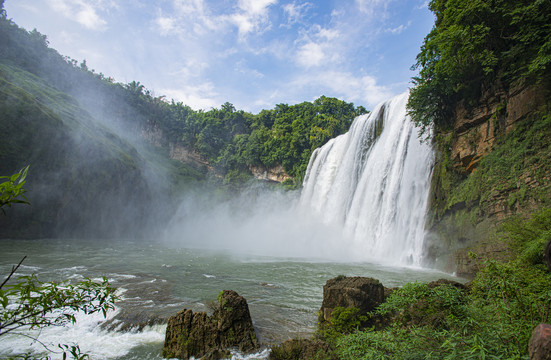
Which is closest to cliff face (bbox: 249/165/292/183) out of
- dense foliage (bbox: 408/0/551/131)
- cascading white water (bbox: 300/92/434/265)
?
cascading white water (bbox: 300/92/434/265)

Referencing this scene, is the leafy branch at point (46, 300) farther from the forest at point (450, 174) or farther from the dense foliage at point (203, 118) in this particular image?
the dense foliage at point (203, 118)

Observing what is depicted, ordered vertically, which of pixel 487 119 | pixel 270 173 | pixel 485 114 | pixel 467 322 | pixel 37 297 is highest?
pixel 270 173

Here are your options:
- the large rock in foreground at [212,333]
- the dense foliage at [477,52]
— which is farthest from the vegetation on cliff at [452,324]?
the dense foliage at [477,52]

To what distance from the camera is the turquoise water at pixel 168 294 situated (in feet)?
17.0

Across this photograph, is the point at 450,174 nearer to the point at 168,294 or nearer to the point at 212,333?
the point at 168,294

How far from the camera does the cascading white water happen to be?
14.8 m

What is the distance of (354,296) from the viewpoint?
16.8ft

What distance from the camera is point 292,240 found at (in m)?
26.2

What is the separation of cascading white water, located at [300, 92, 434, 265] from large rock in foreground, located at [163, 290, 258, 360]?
440 inches

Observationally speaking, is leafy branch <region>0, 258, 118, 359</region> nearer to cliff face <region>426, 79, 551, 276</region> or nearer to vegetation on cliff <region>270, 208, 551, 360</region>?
vegetation on cliff <region>270, 208, 551, 360</region>

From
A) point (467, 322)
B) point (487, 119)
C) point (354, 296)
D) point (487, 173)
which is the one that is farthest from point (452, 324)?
point (487, 119)

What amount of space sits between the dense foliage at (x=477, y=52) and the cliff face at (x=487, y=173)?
64 centimetres

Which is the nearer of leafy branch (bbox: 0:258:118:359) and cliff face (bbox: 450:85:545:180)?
leafy branch (bbox: 0:258:118:359)

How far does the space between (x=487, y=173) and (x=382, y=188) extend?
6.29m
